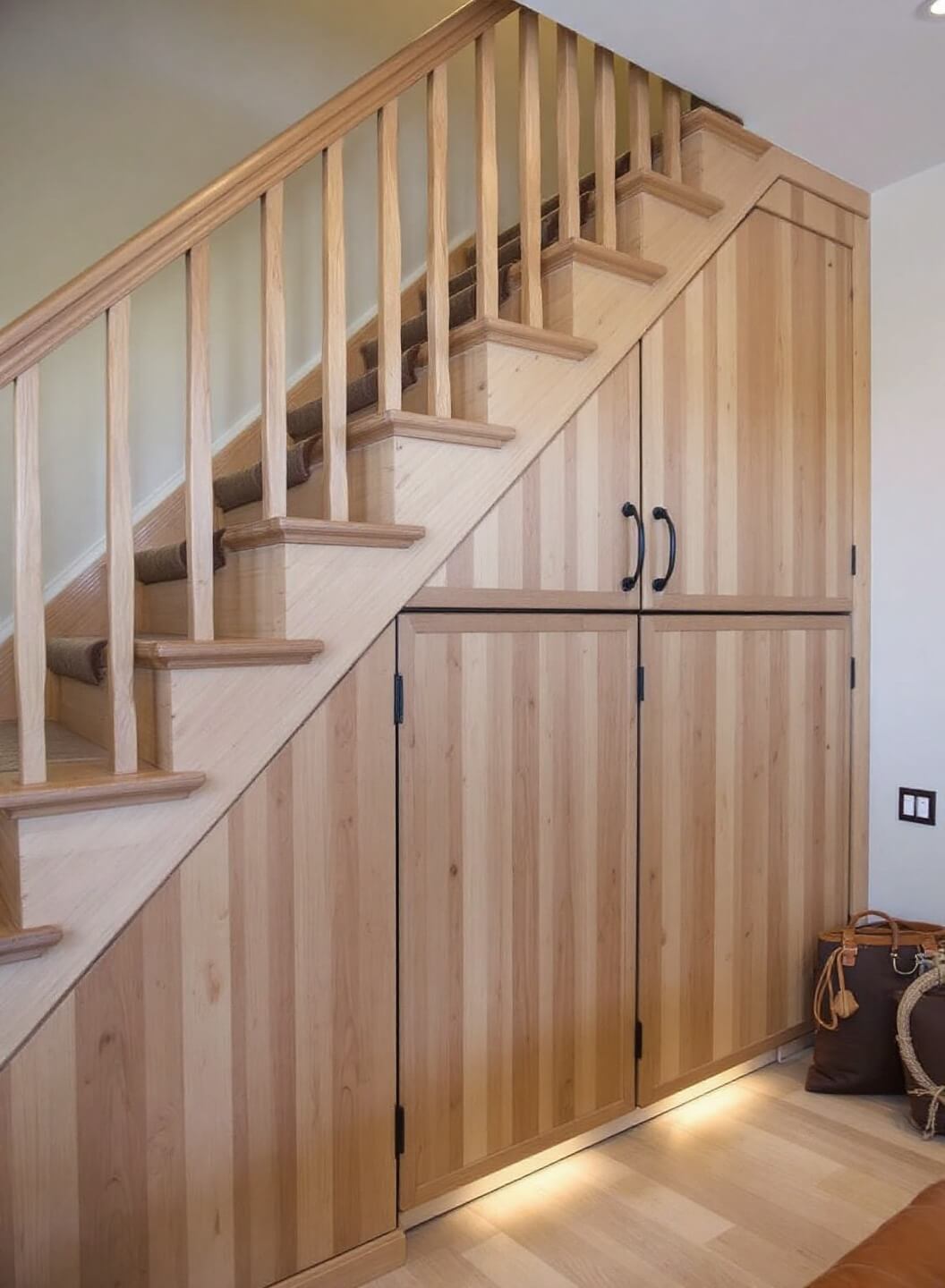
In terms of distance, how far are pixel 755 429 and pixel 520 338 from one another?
82cm

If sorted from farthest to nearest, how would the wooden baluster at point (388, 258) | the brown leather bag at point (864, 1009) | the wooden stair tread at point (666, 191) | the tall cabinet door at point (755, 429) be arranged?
the brown leather bag at point (864, 1009) → the tall cabinet door at point (755, 429) → the wooden stair tread at point (666, 191) → the wooden baluster at point (388, 258)

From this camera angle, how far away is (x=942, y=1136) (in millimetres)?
2250

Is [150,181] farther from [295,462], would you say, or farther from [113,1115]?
[113,1115]

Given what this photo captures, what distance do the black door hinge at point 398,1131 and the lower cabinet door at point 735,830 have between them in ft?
2.24

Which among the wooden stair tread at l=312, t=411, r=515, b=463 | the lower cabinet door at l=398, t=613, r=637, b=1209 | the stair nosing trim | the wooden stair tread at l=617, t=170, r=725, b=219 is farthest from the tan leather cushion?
the wooden stair tread at l=617, t=170, r=725, b=219

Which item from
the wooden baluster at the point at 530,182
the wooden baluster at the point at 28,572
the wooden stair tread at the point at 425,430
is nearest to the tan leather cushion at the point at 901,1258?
the wooden baluster at the point at 28,572

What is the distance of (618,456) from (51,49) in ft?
6.21

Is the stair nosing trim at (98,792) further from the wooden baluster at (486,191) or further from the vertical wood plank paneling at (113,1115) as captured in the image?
the wooden baluster at (486,191)

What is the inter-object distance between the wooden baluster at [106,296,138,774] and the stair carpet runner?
38 centimetres

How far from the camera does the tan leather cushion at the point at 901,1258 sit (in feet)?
3.32

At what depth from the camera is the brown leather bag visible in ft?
7.89

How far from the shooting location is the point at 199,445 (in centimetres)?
157

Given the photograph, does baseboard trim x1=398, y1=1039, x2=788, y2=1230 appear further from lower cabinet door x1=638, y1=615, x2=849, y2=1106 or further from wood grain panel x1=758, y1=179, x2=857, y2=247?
wood grain panel x1=758, y1=179, x2=857, y2=247

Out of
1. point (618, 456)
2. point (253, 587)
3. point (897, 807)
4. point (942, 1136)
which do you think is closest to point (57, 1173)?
point (253, 587)
